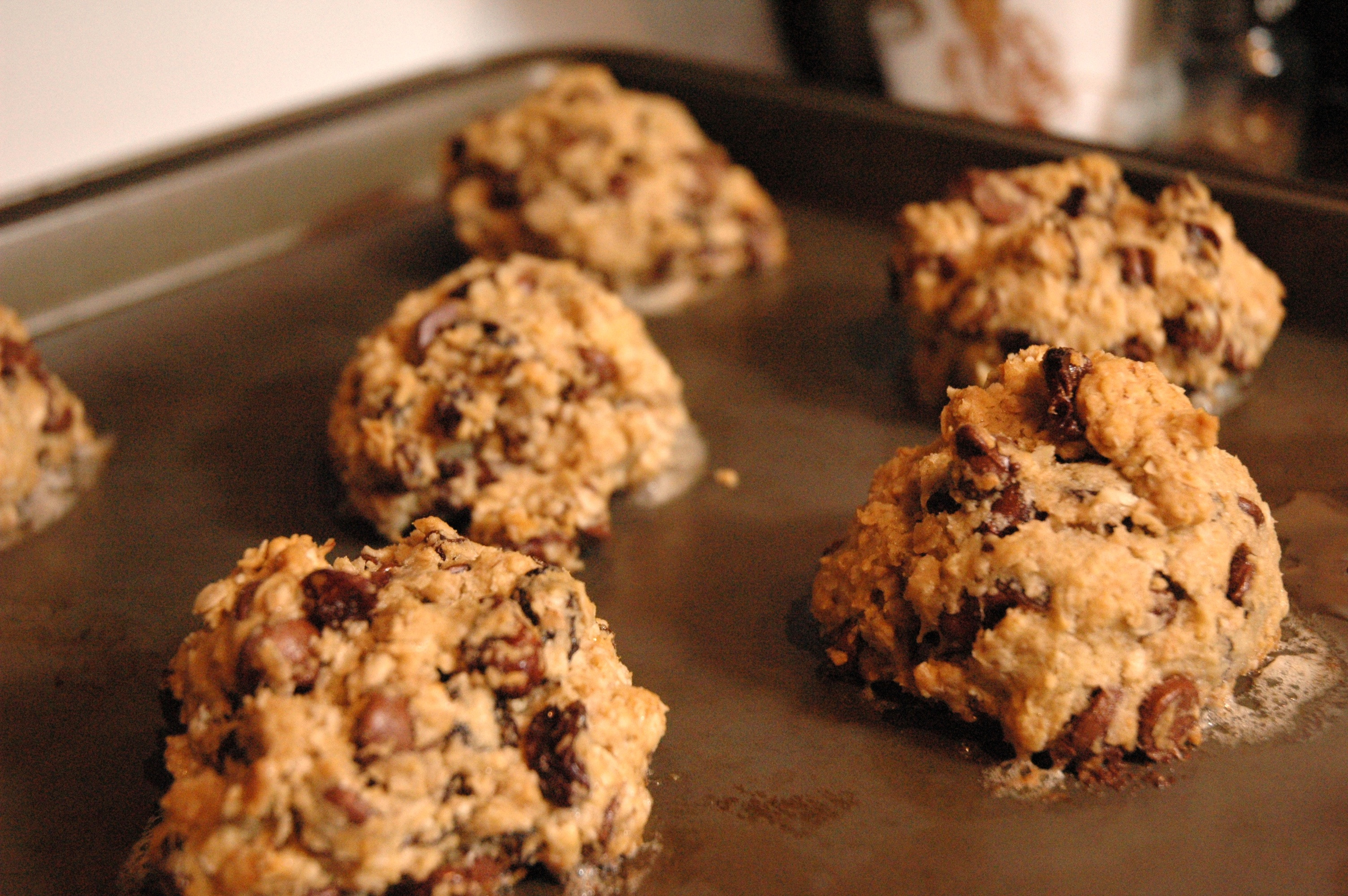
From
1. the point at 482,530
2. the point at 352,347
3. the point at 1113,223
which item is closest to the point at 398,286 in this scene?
the point at 352,347

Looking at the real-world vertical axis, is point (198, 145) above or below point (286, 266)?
above

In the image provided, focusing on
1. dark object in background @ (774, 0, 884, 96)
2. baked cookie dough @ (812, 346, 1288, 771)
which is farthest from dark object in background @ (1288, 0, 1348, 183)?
baked cookie dough @ (812, 346, 1288, 771)

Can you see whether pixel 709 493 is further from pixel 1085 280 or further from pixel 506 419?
pixel 1085 280

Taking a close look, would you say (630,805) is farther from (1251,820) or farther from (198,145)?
(198,145)

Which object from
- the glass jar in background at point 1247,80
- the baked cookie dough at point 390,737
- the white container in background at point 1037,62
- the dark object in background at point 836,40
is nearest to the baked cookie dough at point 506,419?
the baked cookie dough at point 390,737

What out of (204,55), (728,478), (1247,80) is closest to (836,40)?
(1247,80)

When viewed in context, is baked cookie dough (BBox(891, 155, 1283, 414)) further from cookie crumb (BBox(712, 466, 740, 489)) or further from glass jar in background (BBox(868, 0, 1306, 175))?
glass jar in background (BBox(868, 0, 1306, 175))
